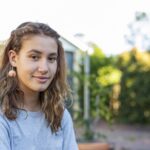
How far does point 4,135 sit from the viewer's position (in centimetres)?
176

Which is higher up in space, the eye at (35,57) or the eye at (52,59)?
the eye at (35,57)

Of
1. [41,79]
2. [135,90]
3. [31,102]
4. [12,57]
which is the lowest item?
[135,90]

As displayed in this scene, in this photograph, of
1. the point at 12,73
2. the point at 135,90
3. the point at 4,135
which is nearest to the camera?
the point at 4,135

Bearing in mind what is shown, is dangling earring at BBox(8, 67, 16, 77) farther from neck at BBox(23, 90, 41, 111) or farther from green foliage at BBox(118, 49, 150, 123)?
green foliage at BBox(118, 49, 150, 123)

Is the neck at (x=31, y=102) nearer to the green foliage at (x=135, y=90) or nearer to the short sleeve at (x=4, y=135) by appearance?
the short sleeve at (x=4, y=135)

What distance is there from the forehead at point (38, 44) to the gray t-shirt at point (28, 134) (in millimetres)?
280

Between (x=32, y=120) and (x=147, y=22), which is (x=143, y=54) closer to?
(x=147, y=22)

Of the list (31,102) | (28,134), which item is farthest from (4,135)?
(31,102)

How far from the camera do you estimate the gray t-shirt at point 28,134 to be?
5.80 ft

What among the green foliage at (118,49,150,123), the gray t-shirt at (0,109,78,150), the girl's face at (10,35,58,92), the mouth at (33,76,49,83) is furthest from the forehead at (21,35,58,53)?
the green foliage at (118,49,150,123)

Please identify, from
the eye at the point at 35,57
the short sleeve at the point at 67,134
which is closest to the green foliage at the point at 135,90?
the short sleeve at the point at 67,134

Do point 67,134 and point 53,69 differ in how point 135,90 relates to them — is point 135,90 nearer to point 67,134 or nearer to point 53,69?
point 67,134

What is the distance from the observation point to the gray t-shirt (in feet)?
5.80

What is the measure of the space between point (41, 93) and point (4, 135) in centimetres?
29
